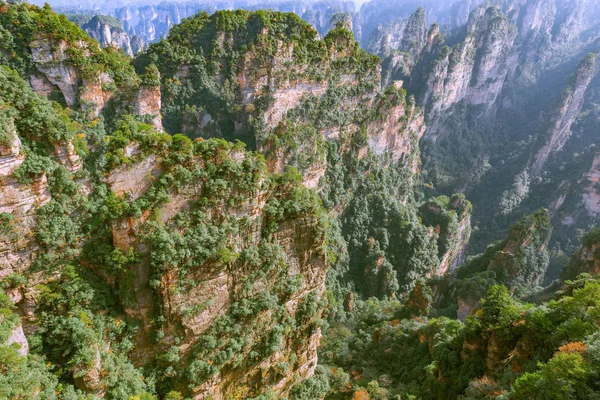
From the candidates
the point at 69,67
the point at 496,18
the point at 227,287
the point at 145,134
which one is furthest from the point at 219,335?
the point at 496,18

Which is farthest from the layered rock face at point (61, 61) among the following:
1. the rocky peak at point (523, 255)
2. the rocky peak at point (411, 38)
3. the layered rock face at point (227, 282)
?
the rocky peak at point (411, 38)

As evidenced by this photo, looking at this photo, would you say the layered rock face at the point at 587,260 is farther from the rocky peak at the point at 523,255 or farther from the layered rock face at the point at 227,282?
the layered rock face at the point at 227,282

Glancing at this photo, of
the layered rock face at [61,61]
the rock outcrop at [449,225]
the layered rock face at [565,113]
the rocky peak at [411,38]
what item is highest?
the rocky peak at [411,38]

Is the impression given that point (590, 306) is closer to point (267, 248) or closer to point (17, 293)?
point (267, 248)

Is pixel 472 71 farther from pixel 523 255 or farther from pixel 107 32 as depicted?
pixel 107 32

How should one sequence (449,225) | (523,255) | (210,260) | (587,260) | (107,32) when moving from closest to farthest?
(210,260)
(587,260)
(523,255)
(449,225)
(107,32)

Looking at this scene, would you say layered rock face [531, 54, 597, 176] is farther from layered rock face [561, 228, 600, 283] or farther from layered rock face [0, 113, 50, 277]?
layered rock face [0, 113, 50, 277]

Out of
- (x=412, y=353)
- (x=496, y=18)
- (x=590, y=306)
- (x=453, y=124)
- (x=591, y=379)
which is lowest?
(x=412, y=353)

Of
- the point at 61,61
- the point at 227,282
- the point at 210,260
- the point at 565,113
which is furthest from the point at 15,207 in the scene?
the point at 565,113
